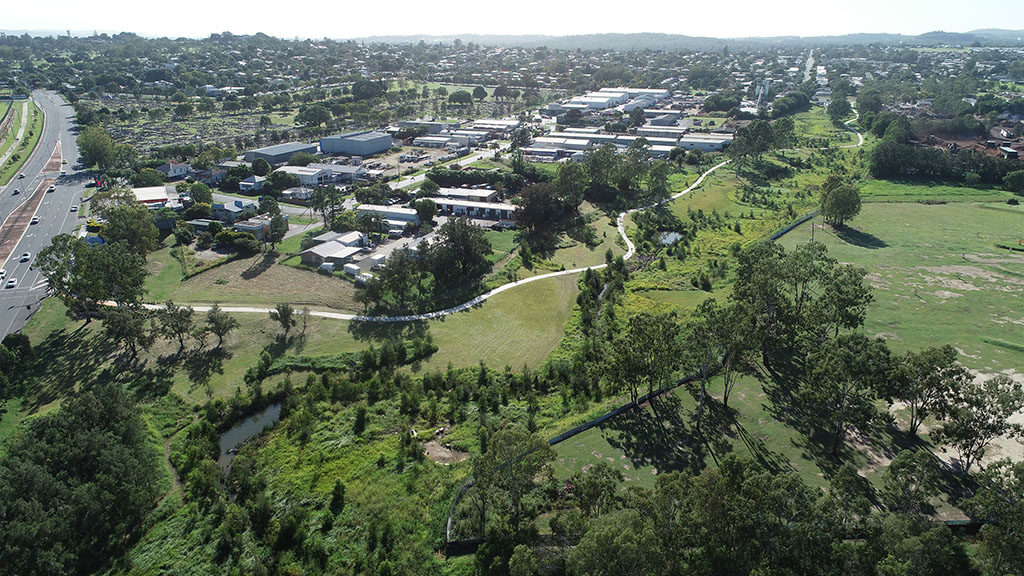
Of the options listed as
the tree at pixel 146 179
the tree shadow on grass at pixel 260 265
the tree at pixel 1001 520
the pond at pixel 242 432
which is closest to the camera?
the tree at pixel 1001 520

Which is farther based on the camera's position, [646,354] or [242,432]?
[242,432]

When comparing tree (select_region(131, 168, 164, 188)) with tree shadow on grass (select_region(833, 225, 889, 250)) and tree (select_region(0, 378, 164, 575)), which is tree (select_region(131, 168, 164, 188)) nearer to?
tree (select_region(0, 378, 164, 575))

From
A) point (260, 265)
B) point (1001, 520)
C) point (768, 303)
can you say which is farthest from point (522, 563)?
point (260, 265)

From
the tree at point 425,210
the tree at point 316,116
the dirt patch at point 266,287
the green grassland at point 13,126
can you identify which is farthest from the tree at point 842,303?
the green grassland at point 13,126

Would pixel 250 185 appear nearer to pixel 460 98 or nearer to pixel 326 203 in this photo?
pixel 326 203

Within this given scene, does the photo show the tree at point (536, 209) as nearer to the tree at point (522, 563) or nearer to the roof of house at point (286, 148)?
the tree at point (522, 563)

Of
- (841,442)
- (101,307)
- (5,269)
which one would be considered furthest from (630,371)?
(5,269)

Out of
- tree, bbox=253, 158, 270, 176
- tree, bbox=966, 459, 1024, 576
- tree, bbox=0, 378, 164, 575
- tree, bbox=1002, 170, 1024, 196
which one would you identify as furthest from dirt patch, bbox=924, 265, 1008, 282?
tree, bbox=253, 158, 270, 176
